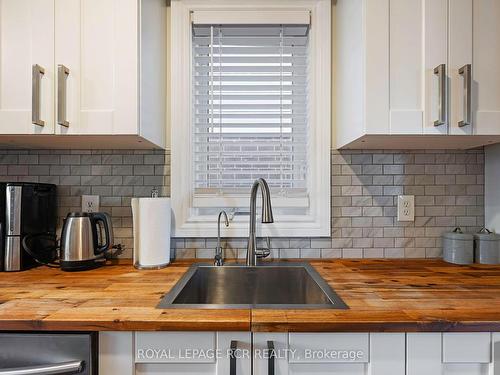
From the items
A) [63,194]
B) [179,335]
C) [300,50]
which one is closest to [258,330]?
[179,335]

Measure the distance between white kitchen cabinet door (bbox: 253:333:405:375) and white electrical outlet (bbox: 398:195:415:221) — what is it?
31.8 inches

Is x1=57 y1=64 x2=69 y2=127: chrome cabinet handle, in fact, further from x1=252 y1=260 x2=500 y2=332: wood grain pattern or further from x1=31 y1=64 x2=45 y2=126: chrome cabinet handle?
x1=252 y1=260 x2=500 y2=332: wood grain pattern

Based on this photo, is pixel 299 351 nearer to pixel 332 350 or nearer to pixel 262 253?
pixel 332 350

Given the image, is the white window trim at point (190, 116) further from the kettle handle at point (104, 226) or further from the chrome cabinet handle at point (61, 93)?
the chrome cabinet handle at point (61, 93)

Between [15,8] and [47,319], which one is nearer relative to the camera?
[47,319]

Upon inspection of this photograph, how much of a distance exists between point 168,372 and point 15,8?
136cm

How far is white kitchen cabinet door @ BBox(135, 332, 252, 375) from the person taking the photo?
0.83 meters

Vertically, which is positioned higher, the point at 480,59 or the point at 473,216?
the point at 480,59

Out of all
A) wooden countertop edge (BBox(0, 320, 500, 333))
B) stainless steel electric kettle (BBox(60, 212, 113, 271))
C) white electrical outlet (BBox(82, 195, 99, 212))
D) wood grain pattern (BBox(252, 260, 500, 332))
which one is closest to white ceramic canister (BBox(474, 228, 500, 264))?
wood grain pattern (BBox(252, 260, 500, 332))

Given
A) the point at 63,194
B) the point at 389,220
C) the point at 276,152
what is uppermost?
the point at 276,152

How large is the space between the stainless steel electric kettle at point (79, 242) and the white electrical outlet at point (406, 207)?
1.34 m

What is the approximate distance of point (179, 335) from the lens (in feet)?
2.72

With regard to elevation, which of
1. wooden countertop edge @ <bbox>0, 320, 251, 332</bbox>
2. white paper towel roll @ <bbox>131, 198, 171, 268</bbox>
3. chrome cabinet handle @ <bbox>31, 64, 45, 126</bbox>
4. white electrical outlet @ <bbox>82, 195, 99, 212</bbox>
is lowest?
wooden countertop edge @ <bbox>0, 320, 251, 332</bbox>

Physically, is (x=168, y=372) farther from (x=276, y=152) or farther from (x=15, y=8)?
(x=15, y=8)
